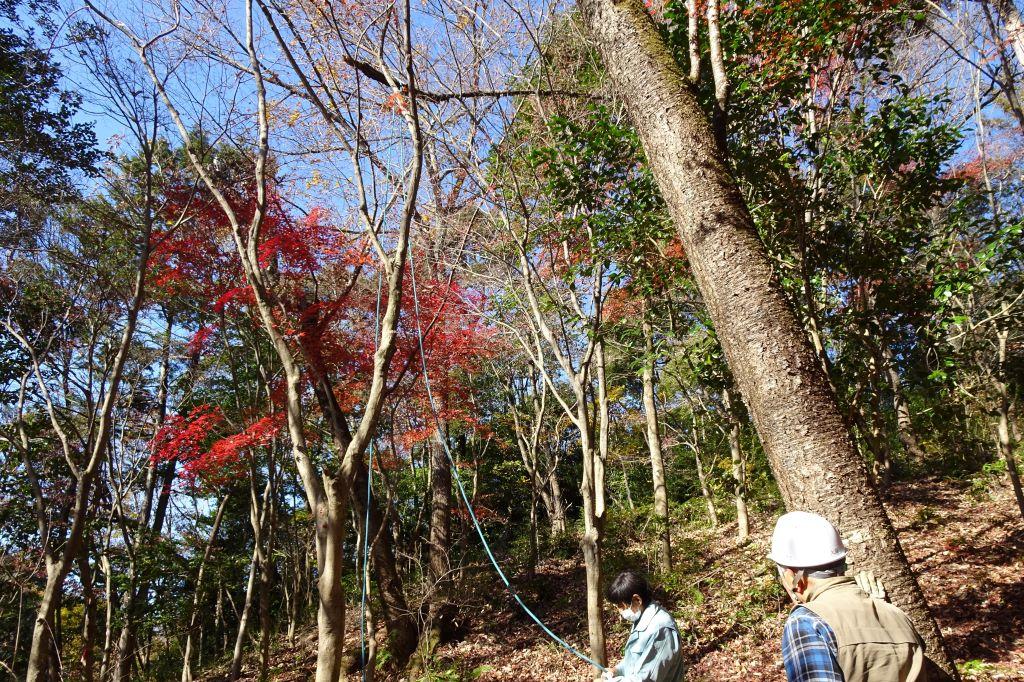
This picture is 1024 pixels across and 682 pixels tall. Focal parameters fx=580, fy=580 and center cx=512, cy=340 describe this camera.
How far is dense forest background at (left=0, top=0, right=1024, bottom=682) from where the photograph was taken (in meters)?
3.32

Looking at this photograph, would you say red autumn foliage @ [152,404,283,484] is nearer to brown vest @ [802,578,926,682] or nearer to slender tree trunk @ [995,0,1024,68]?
brown vest @ [802,578,926,682]

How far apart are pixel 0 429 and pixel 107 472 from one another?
1.87 meters

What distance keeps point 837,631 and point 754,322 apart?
1.60m

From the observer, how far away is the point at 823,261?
5348 mm

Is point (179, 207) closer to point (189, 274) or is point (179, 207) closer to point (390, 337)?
point (189, 274)

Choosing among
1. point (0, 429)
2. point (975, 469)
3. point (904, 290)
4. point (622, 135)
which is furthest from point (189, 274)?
point (975, 469)

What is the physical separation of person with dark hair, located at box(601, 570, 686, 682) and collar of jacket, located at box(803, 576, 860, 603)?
994mm

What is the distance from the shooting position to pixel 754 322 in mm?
2797

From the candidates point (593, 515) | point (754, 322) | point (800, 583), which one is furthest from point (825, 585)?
point (593, 515)

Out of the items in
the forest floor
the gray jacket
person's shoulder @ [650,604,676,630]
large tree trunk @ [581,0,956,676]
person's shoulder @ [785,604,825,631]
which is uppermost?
large tree trunk @ [581,0,956,676]

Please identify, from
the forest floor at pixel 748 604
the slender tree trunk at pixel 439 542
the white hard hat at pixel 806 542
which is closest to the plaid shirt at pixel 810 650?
the white hard hat at pixel 806 542

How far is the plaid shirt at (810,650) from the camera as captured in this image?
1.45 m

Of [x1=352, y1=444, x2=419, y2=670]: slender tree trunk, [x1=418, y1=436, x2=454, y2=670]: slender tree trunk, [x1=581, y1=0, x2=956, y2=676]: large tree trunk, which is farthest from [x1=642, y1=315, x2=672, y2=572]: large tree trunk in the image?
[x1=581, y1=0, x2=956, y2=676]: large tree trunk

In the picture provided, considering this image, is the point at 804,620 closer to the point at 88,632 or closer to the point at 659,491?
the point at 88,632
